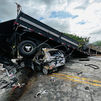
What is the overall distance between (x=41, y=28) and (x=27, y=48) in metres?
1.53

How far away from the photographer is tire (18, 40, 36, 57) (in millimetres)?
4293

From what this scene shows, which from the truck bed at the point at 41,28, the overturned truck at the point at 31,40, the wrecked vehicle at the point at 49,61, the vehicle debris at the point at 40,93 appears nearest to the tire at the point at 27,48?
the overturned truck at the point at 31,40

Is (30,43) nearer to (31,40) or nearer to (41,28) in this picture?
(31,40)

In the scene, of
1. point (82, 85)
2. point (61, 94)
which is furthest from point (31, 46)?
point (82, 85)

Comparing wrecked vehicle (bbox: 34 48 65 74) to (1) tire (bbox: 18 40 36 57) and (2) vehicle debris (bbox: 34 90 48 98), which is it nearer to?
(1) tire (bbox: 18 40 36 57)

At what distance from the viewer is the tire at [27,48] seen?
429cm

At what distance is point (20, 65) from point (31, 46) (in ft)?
6.08

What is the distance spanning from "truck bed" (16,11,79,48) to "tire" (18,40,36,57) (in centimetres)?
86

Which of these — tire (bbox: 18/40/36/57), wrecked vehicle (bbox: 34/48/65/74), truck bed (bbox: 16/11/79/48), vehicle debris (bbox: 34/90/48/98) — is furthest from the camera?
tire (bbox: 18/40/36/57)

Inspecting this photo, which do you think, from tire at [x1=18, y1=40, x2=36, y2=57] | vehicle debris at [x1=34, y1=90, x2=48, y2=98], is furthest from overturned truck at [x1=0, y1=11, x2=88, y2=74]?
vehicle debris at [x1=34, y1=90, x2=48, y2=98]

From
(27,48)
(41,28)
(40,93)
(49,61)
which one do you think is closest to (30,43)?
(27,48)

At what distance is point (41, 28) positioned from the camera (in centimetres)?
435

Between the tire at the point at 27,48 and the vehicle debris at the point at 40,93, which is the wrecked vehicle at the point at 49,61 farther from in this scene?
the vehicle debris at the point at 40,93

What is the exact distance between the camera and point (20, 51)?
4273mm
